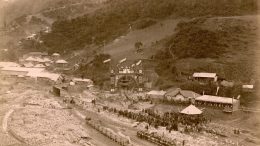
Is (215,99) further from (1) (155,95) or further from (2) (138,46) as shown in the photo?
(2) (138,46)

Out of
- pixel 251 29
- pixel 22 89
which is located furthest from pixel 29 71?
pixel 251 29

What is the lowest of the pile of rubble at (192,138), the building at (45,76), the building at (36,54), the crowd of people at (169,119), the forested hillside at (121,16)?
the pile of rubble at (192,138)

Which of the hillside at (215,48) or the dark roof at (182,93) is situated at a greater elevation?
the hillside at (215,48)

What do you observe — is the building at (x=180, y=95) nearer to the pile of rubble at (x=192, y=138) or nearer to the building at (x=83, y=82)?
the pile of rubble at (x=192, y=138)

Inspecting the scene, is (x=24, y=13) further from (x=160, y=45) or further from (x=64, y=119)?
(x=64, y=119)

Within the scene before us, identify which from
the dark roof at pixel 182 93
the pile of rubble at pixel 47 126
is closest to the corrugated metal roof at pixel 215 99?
the dark roof at pixel 182 93

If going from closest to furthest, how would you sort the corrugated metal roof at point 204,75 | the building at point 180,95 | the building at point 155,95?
1. the building at point 180,95
2. the building at point 155,95
3. the corrugated metal roof at point 204,75

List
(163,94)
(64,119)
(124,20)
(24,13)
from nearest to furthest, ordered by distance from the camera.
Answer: (64,119) < (163,94) < (124,20) < (24,13)
